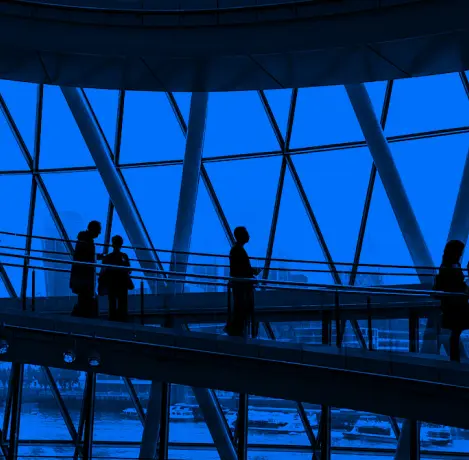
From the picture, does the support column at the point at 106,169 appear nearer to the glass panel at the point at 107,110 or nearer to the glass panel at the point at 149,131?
the glass panel at the point at 149,131

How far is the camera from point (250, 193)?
114ft

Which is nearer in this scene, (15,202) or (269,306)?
(269,306)

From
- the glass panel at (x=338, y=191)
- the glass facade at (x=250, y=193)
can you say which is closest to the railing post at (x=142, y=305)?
the glass facade at (x=250, y=193)

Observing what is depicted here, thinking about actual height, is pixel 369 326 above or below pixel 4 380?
below

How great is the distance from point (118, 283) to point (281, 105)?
1705 centimetres

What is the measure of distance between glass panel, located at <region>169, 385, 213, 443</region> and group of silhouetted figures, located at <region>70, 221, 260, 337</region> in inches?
590

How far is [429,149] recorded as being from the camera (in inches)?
1241

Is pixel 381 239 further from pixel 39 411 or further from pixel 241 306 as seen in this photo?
pixel 39 411

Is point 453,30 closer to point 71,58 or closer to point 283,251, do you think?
point 71,58

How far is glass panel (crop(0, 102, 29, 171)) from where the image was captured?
37.3 m

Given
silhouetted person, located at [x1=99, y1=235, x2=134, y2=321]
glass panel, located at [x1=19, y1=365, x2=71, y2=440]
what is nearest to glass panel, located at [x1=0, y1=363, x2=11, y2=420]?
glass panel, located at [x1=19, y1=365, x2=71, y2=440]

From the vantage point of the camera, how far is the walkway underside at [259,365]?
16.1 meters

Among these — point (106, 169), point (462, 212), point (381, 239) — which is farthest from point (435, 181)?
point (106, 169)

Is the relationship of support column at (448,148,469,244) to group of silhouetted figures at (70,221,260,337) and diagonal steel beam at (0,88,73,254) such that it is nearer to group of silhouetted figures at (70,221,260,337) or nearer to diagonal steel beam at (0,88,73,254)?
group of silhouetted figures at (70,221,260,337)
